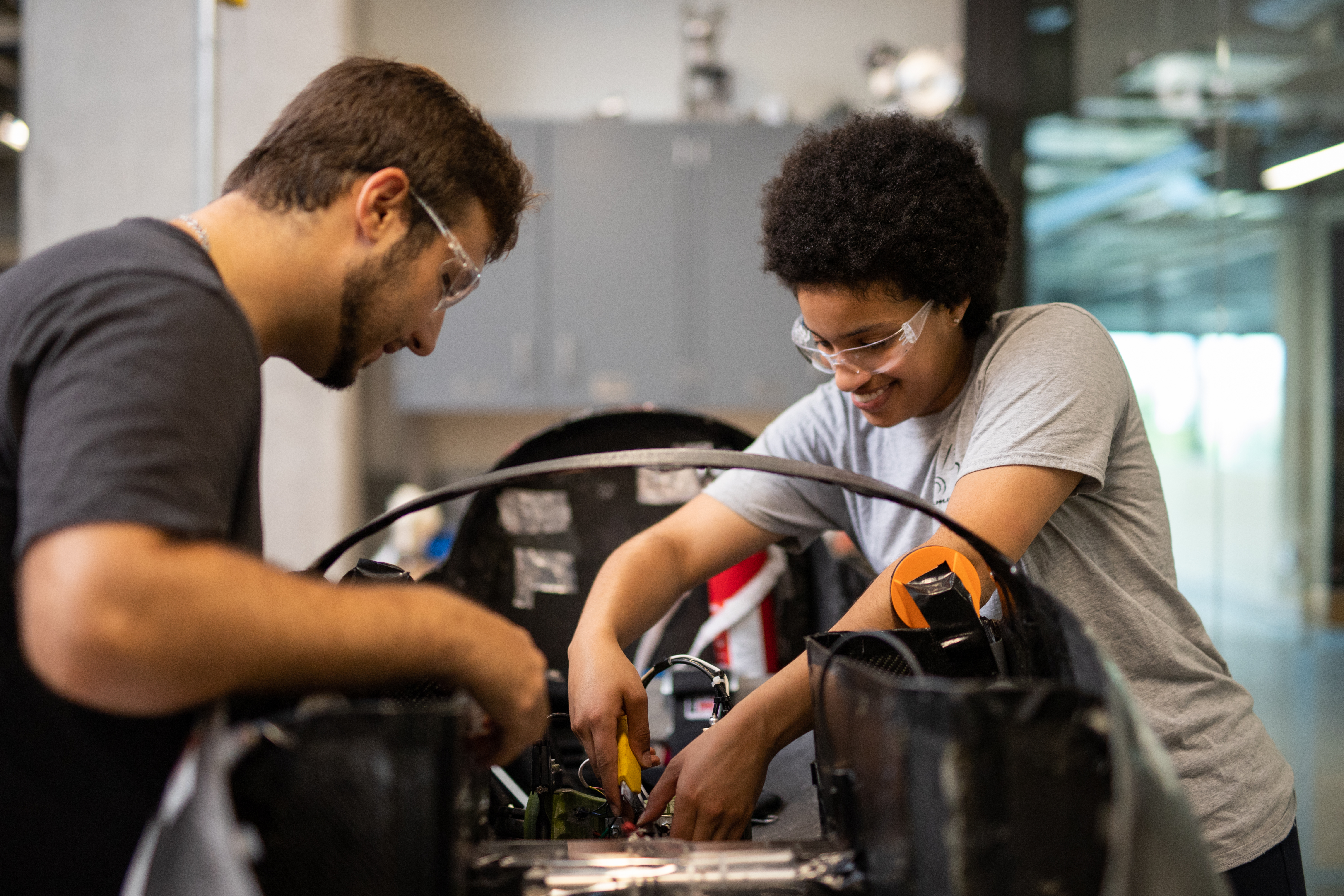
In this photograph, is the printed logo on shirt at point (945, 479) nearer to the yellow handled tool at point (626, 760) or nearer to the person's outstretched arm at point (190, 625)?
the yellow handled tool at point (626, 760)

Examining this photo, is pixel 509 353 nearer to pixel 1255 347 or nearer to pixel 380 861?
pixel 1255 347

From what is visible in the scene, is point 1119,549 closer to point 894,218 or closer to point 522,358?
point 894,218

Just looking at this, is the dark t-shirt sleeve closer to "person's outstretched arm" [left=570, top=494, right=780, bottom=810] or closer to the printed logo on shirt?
"person's outstretched arm" [left=570, top=494, right=780, bottom=810]

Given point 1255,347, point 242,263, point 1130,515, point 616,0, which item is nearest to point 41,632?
point 242,263

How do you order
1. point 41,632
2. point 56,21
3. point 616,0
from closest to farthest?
point 41,632
point 56,21
point 616,0

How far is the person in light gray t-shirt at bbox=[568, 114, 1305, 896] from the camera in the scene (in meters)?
0.81

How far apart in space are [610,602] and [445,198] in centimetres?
46

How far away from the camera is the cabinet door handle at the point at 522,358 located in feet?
11.7

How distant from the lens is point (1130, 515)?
2.94ft

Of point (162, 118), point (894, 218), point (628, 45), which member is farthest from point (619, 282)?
point (894, 218)

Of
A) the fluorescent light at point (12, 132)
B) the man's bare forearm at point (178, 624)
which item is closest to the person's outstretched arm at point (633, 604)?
the man's bare forearm at point (178, 624)

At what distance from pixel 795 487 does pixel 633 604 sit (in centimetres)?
26

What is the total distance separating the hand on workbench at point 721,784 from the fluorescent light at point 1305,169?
2.27m

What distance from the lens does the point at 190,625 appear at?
474mm
